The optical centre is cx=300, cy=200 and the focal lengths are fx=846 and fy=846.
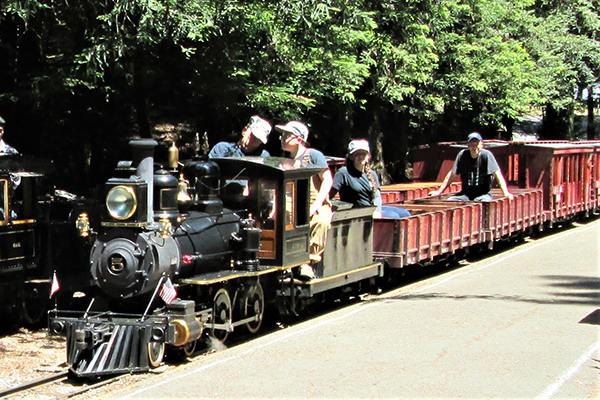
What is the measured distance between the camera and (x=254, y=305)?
10367mm

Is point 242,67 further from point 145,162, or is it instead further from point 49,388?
point 49,388

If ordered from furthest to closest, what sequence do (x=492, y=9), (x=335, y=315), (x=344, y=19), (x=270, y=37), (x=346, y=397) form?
(x=492, y=9) < (x=270, y=37) < (x=344, y=19) < (x=335, y=315) < (x=346, y=397)

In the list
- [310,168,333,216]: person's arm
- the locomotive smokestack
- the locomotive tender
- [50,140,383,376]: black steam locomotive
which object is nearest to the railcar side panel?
the locomotive tender

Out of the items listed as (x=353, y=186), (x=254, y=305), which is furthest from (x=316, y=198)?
(x=254, y=305)

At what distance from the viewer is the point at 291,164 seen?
1023 cm

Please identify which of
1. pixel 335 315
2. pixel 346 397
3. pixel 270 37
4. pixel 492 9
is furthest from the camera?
pixel 492 9

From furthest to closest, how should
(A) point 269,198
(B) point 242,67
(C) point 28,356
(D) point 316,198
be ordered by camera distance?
(B) point 242,67 < (D) point 316,198 < (A) point 269,198 < (C) point 28,356

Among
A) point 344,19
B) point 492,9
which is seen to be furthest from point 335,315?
point 492,9

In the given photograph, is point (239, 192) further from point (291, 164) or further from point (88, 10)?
point (88, 10)

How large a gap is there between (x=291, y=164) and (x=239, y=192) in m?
0.71

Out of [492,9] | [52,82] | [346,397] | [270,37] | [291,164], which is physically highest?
[492,9]

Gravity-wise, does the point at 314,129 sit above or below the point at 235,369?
above

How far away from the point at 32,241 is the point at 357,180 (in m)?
4.58

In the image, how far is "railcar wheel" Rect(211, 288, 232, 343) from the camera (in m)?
9.51
